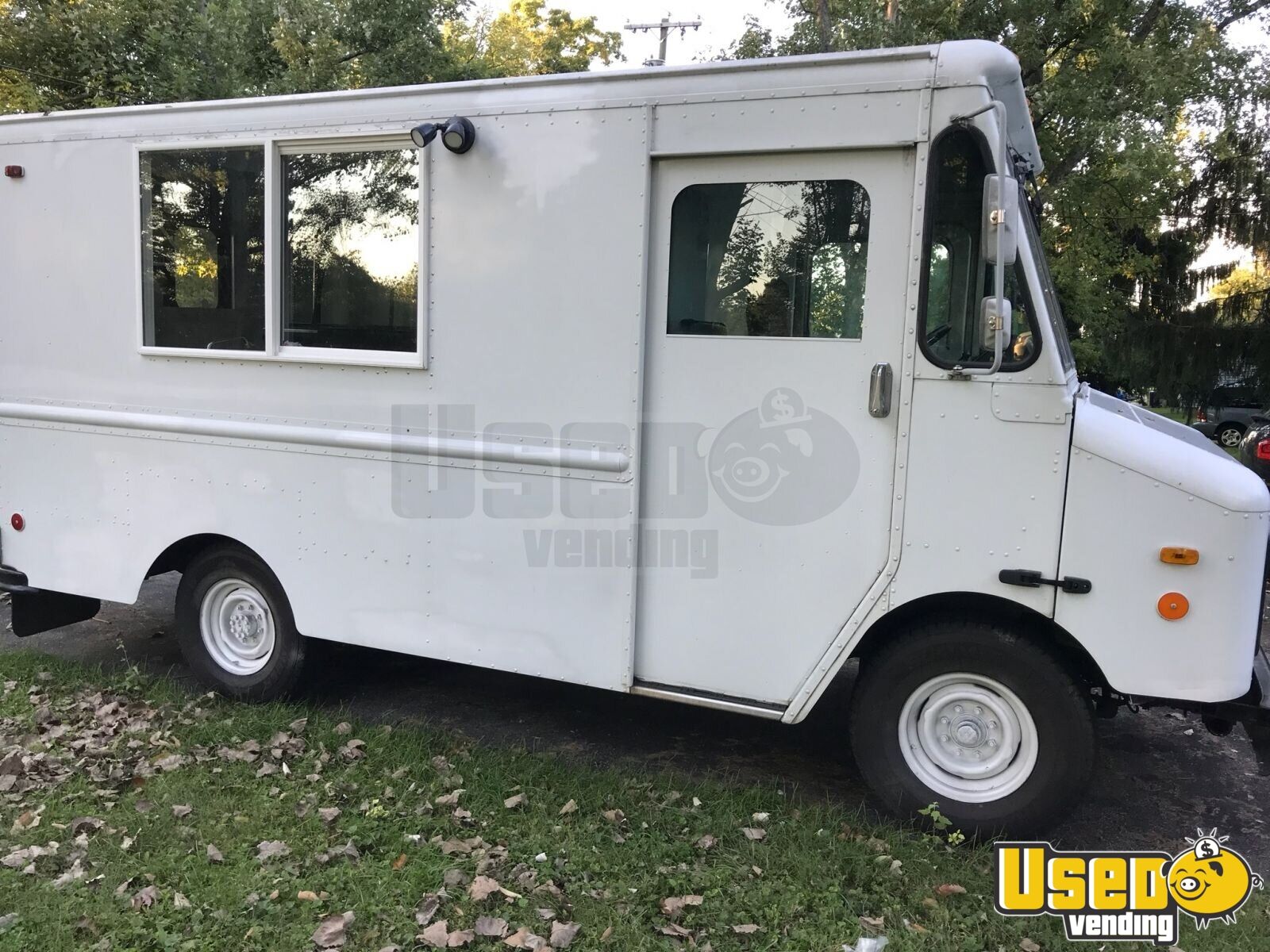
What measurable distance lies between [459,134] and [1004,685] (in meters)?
3.11

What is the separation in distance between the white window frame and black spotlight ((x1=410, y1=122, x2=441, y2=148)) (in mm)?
149

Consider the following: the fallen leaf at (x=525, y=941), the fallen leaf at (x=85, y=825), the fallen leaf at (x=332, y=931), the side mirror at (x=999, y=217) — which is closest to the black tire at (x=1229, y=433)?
the side mirror at (x=999, y=217)

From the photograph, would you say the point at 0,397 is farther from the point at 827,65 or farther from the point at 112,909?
the point at 827,65

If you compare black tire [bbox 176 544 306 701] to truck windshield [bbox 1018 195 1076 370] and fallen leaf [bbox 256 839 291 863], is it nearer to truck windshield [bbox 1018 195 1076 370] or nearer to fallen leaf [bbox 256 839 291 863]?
fallen leaf [bbox 256 839 291 863]

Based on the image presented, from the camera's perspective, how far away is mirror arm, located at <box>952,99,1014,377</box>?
10.4 feet

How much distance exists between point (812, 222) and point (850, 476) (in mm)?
988

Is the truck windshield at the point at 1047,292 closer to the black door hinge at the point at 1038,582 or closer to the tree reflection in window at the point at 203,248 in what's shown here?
the black door hinge at the point at 1038,582

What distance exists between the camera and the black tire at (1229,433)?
20609 millimetres

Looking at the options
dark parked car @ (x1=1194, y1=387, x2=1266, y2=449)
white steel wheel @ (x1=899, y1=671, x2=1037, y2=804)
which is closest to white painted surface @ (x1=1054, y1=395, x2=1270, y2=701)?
white steel wheel @ (x1=899, y1=671, x2=1037, y2=804)

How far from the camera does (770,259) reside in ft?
12.1

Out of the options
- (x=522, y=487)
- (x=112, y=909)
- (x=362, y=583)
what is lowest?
(x=112, y=909)

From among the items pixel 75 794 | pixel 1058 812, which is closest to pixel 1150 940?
pixel 1058 812

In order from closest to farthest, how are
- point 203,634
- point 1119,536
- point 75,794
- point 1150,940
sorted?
point 1150,940 → point 1119,536 → point 75,794 → point 203,634

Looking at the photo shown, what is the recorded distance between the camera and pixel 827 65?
3.50 metres
